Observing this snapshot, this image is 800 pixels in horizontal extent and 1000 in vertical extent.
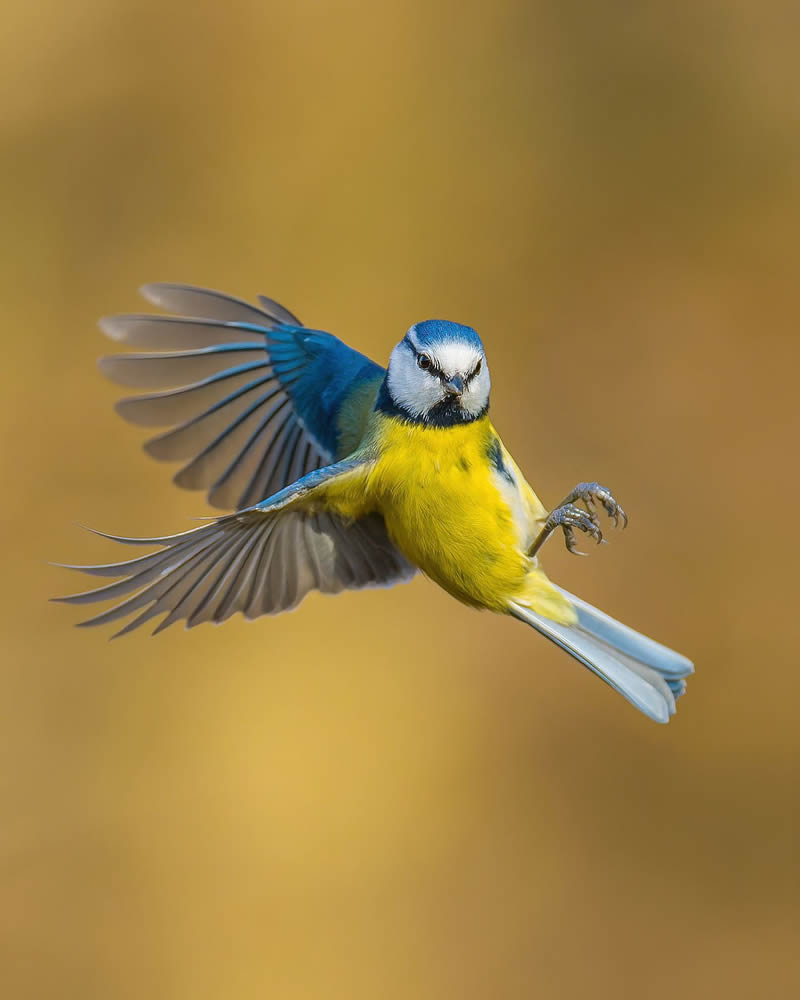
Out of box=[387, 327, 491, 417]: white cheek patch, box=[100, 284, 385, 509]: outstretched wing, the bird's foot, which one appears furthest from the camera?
box=[100, 284, 385, 509]: outstretched wing

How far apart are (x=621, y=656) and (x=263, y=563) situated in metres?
0.77

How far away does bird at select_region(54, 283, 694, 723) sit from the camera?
2.25 m

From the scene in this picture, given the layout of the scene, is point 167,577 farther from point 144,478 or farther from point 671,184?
point 671,184

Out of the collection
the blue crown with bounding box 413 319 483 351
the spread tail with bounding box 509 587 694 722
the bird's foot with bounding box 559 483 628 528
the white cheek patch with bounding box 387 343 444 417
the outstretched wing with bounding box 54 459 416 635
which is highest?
the blue crown with bounding box 413 319 483 351

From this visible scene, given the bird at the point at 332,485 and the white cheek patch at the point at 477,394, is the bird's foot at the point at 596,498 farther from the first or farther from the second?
the white cheek patch at the point at 477,394

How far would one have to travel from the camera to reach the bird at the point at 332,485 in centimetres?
225

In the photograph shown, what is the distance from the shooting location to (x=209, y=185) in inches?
218

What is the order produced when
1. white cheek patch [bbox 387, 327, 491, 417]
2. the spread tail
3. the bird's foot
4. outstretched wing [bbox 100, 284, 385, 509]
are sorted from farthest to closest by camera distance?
outstretched wing [bbox 100, 284, 385, 509], the spread tail, the bird's foot, white cheek patch [bbox 387, 327, 491, 417]

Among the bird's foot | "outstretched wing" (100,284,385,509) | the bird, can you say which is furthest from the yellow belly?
"outstretched wing" (100,284,385,509)

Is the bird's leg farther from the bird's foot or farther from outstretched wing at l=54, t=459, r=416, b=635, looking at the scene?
outstretched wing at l=54, t=459, r=416, b=635

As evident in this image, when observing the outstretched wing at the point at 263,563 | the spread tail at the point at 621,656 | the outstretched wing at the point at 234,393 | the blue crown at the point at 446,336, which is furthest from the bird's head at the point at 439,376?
the outstretched wing at the point at 234,393

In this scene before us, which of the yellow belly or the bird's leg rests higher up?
the bird's leg

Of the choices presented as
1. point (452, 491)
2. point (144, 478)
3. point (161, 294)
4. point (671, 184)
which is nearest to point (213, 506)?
point (161, 294)

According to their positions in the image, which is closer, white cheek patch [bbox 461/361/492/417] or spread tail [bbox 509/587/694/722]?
white cheek patch [bbox 461/361/492/417]
